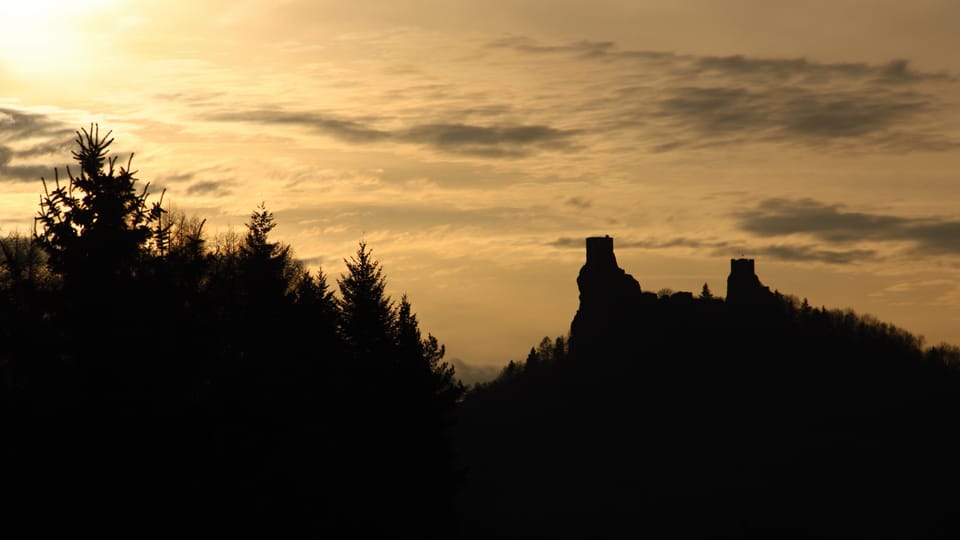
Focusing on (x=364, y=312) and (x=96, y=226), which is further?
(x=364, y=312)

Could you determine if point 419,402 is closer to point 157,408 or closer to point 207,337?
point 207,337

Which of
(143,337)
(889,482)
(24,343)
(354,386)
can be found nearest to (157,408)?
(143,337)

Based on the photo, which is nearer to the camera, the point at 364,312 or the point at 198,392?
the point at 198,392

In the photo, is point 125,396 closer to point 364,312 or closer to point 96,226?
point 96,226

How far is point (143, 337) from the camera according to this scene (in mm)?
26953

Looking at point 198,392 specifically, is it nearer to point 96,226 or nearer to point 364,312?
point 96,226

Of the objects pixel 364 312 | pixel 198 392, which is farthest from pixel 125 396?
pixel 364 312

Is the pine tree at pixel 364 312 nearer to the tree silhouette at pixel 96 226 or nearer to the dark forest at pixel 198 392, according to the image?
the dark forest at pixel 198 392

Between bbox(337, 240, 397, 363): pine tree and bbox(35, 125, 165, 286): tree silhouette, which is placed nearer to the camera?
bbox(35, 125, 165, 286): tree silhouette

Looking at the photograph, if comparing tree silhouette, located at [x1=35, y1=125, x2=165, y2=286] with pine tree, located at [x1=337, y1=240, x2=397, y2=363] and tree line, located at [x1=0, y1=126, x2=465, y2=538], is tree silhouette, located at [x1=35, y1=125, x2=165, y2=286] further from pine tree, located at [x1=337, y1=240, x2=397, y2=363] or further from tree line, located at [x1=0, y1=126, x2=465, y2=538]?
pine tree, located at [x1=337, y1=240, x2=397, y2=363]

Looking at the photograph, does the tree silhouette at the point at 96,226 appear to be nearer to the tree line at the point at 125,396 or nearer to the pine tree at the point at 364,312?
the tree line at the point at 125,396

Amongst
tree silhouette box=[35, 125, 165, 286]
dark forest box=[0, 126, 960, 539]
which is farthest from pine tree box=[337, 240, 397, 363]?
tree silhouette box=[35, 125, 165, 286]

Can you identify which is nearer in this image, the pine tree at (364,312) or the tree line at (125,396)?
the tree line at (125,396)

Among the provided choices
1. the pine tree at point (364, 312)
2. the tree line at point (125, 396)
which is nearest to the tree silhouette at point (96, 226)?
the tree line at point (125, 396)
